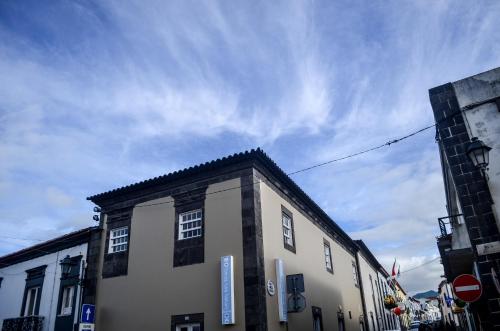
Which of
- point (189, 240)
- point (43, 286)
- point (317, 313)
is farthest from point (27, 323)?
point (317, 313)

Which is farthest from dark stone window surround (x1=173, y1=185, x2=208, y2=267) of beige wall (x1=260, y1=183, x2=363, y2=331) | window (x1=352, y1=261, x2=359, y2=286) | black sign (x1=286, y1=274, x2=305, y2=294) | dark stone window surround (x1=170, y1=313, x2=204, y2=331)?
window (x1=352, y1=261, x2=359, y2=286)

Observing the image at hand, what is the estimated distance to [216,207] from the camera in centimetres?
1282

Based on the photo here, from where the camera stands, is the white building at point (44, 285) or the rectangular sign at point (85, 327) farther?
the white building at point (44, 285)

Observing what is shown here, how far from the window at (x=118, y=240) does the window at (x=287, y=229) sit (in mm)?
5972

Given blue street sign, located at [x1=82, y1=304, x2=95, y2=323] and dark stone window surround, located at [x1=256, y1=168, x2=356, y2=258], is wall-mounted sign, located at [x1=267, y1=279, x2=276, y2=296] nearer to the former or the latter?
dark stone window surround, located at [x1=256, y1=168, x2=356, y2=258]

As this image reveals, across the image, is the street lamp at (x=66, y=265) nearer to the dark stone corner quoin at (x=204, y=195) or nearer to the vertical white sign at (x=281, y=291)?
the dark stone corner quoin at (x=204, y=195)

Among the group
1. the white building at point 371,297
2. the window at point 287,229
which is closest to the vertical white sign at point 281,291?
the window at point 287,229

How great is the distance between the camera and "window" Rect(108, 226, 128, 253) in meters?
14.5

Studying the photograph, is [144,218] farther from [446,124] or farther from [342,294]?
[342,294]

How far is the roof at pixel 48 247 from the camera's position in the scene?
15430mm

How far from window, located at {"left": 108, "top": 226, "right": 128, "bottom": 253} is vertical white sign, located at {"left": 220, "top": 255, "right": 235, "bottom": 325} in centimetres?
466

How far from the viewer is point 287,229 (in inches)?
589

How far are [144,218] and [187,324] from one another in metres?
4.29

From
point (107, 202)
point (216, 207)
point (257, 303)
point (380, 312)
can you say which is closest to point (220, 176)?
point (216, 207)
